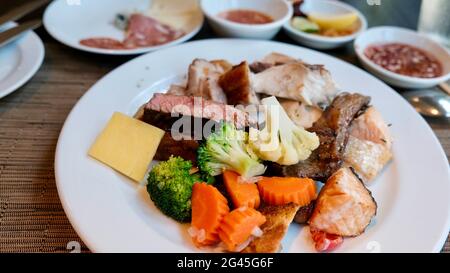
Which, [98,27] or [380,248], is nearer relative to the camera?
[380,248]

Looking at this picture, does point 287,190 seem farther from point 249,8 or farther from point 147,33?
point 249,8

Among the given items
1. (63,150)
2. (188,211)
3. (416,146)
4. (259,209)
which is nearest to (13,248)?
(63,150)

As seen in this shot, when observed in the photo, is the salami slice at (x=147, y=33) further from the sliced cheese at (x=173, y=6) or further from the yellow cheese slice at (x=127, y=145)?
the yellow cheese slice at (x=127, y=145)

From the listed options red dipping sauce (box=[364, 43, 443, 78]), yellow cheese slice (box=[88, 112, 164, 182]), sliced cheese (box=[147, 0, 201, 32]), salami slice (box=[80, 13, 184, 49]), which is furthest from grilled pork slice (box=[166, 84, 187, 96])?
red dipping sauce (box=[364, 43, 443, 78])

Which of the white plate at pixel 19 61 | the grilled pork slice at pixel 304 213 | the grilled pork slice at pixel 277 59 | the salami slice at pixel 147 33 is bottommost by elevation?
the grilled pork slice at pixel 304 213

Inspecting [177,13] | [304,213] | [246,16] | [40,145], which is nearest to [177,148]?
[304,213]

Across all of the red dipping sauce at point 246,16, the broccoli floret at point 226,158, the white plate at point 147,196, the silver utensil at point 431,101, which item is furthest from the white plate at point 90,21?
the silver utensil at point 431,101

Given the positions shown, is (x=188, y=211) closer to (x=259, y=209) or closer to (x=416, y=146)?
(x=259, y=209)
